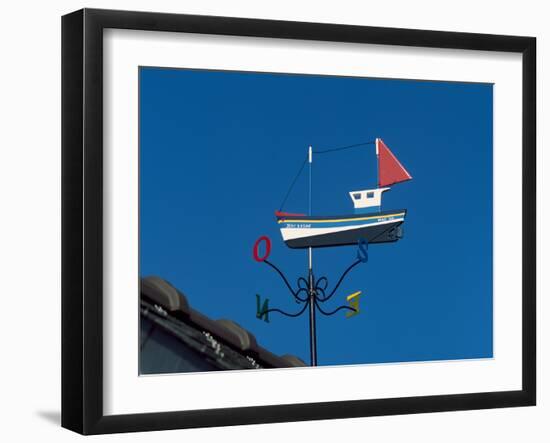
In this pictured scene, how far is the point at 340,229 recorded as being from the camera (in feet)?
18.5

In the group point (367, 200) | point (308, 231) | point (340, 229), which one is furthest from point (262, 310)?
point (367, 200)

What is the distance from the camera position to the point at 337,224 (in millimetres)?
5621

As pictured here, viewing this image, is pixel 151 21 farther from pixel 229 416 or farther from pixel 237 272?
pixel 229 416

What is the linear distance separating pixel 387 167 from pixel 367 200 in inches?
7.0

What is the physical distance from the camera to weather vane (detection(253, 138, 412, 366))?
5527mm

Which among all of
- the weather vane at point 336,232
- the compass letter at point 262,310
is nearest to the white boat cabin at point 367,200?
the weather vane at point 336,232

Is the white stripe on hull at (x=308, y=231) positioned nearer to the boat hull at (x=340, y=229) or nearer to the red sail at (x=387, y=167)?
the boat hull at (x=340, y=229)

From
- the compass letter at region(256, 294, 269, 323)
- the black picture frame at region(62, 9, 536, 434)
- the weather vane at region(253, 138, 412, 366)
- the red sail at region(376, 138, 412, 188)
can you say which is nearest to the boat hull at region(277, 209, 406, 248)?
the weather vane at region(253, 138, 412, 366)

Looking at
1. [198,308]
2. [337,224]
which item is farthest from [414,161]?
[198,308]

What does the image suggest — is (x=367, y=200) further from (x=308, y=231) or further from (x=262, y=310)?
(x=262, y=310)

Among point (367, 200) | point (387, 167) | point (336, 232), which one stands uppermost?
point (387, 167)

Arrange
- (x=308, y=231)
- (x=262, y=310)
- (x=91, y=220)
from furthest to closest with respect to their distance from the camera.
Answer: (x=308, y=231) → (x=262, y=310) → (x=91, y=220)

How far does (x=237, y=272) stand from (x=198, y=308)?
24 centimetres

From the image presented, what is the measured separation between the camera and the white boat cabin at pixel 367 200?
566cm
